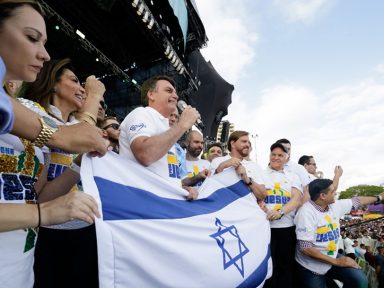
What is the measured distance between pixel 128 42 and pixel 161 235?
11196 mm

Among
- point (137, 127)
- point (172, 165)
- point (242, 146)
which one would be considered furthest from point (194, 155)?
point (137, 127)

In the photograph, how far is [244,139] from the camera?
3.56 metres

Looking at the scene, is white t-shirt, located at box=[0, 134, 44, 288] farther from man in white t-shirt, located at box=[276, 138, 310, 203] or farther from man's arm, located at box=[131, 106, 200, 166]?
man in white t-shirt, located at box=[276, 138, 310, 203]

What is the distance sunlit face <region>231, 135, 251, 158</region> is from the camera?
11.5ft

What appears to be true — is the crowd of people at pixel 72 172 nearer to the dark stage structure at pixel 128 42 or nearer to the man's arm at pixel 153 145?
the man's arm at pixel 153 145

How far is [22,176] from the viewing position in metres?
1.14

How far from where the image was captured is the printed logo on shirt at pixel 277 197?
3445mm

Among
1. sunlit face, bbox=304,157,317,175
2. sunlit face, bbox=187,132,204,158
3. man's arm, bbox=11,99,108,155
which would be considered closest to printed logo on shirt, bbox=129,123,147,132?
man's arm, bbox=11,99,108,155

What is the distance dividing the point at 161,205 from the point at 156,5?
10440 millimetres

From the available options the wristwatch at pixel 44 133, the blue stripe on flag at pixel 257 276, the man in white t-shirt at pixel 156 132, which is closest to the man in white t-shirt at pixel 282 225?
the blue stripe on flag at pixel 257 276

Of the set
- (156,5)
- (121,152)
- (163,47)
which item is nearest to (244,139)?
(121,152)

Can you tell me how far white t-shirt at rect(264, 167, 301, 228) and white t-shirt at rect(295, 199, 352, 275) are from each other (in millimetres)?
149

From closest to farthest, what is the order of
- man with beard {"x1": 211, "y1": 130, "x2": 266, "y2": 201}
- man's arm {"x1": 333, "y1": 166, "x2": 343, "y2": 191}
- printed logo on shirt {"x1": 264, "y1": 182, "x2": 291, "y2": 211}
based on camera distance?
man with beard {"x1": 211, "y1": 130, "x2": 266, "y2": 201}, printed logo on shirt {"x1": 264, "y1": 182, "x2": 291, "y2": 211}, man's arm {"x1": 333, "y1": 166, "x2": 343, "y2": 191}

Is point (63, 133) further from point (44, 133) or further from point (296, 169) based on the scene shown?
point (296, 169)
